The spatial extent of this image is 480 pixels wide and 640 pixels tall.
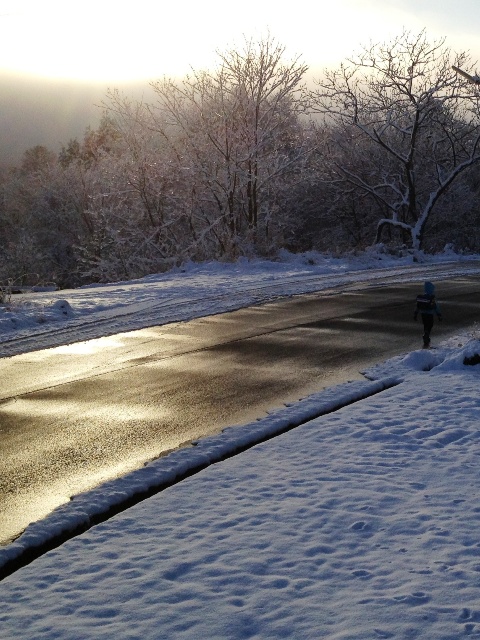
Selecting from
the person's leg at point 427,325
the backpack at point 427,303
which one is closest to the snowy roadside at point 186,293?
the person's leg at point 427,325

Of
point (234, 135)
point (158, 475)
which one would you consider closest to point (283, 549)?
point (158, 475)

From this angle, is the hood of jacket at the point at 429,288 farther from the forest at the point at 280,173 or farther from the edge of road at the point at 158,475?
the forest at the point at 280,173

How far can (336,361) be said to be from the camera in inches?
483

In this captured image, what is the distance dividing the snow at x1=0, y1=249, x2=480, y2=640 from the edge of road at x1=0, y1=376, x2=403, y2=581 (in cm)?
2

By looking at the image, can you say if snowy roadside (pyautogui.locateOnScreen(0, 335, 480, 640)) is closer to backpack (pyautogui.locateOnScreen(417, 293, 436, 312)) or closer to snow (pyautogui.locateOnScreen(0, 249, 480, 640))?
snow (pyautogui.locateOnScreen(0, 249, 480, 640))

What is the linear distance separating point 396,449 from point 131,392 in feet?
13.0

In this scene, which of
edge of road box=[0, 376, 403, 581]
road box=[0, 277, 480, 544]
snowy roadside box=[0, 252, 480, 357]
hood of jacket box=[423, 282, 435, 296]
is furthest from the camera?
snowy roadside box=[0, 252, 480, 357]

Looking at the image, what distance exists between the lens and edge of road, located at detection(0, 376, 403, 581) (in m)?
5.84

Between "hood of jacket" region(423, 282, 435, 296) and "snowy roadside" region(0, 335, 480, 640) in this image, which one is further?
"hood of jacket" region(423, 282, 435, 296)

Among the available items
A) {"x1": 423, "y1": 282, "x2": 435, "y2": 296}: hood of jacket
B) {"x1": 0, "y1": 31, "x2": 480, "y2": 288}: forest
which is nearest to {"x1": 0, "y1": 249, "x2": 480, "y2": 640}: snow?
{"x1": 423, "y1": 282, "x2": 435, "y2": 296}: hood of jacket

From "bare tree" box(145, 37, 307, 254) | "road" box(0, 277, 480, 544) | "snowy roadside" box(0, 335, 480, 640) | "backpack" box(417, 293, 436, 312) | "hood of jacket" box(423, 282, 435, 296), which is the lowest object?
"snowy roadside" box(0, 335, 480, 640)

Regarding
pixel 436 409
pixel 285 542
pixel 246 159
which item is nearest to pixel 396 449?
pixel 436 409

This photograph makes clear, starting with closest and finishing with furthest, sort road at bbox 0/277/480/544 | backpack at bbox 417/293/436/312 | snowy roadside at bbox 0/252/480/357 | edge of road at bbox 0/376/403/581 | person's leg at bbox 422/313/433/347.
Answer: edge of road at bbox 0/376/403/581, road at bbox 0/277/480/544, backpack at bbox 417/293/436/312, person's leg at bbox 422/313/433/347, snowy roadside at bbox 0/252/480/357

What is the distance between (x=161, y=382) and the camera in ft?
35.7
